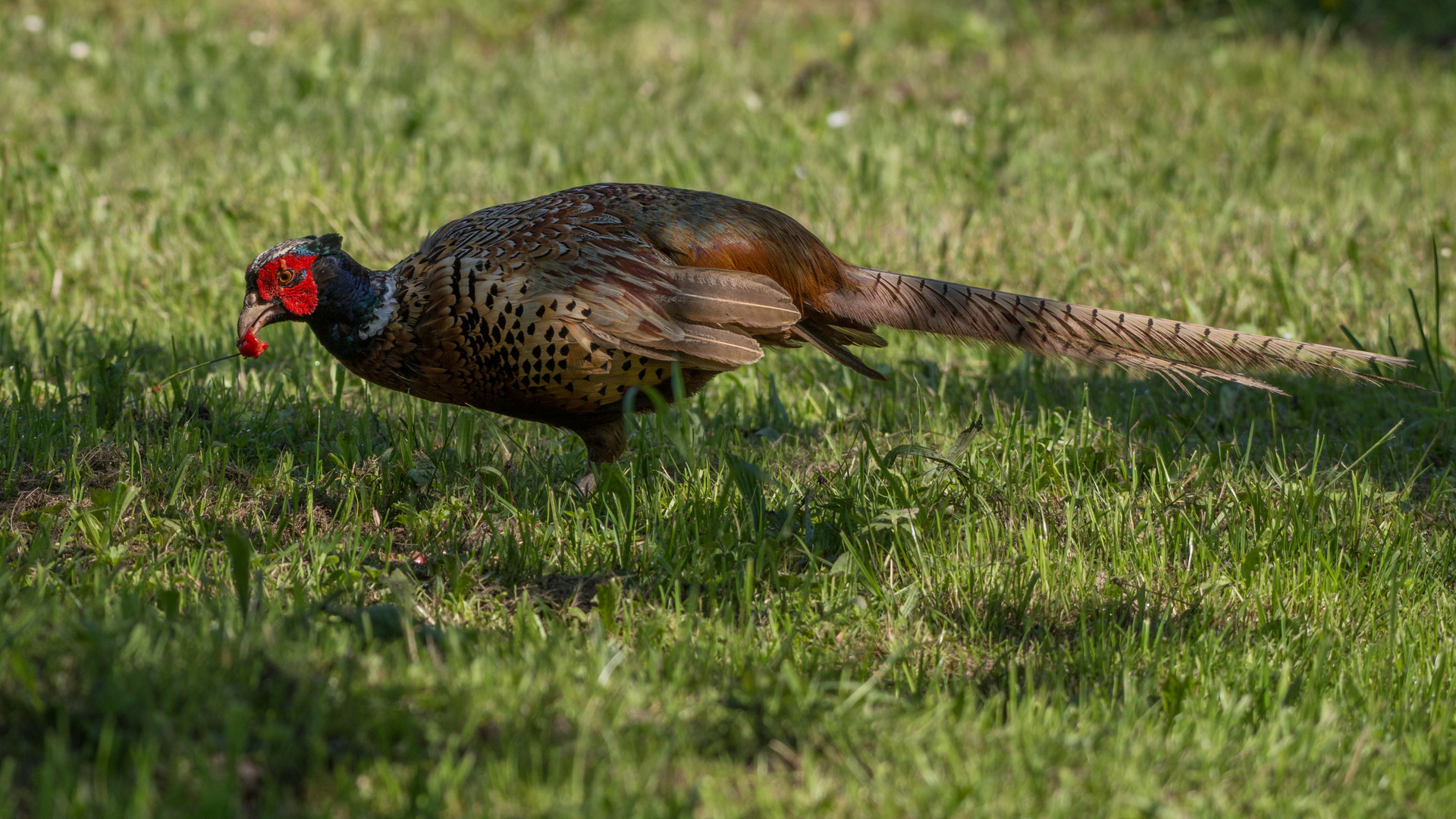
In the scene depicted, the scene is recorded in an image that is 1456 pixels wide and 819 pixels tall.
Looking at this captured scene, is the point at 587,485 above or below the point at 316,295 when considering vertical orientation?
below

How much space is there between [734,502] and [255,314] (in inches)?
56.3

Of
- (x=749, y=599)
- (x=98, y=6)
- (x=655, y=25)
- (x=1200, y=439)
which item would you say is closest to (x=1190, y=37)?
(x=655, y=25)

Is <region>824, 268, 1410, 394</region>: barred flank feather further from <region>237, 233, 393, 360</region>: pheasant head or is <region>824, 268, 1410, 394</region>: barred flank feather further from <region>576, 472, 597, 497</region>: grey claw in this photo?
<region>237, 233, 393, 360</region>: pheasant head

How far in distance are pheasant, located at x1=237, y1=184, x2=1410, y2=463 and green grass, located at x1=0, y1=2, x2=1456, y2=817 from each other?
0.27m

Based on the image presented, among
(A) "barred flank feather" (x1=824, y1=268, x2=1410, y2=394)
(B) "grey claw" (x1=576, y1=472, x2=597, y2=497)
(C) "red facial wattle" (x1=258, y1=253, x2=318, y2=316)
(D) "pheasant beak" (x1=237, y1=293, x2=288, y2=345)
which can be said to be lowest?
(B) "grey claw" (x1=576, y1=472, x2=597, y2=497)

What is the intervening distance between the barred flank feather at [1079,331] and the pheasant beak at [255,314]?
1621 millimetres

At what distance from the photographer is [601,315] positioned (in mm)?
3670

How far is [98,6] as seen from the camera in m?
8.88

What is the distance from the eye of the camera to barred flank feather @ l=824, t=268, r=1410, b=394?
149 inches

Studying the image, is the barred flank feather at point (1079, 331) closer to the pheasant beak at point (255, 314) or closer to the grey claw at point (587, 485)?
the grey claw at point (587, 485)

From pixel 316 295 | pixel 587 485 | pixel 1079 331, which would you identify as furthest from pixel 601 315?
pixel 1079 331

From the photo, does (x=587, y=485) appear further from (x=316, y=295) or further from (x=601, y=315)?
(x=316, y=295)

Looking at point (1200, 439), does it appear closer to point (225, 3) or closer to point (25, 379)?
point (25, 379)

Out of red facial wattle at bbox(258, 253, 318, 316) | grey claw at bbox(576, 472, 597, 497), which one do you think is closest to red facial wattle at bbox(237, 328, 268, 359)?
red facial wattle at bbox(258, 253, 318, 316)
